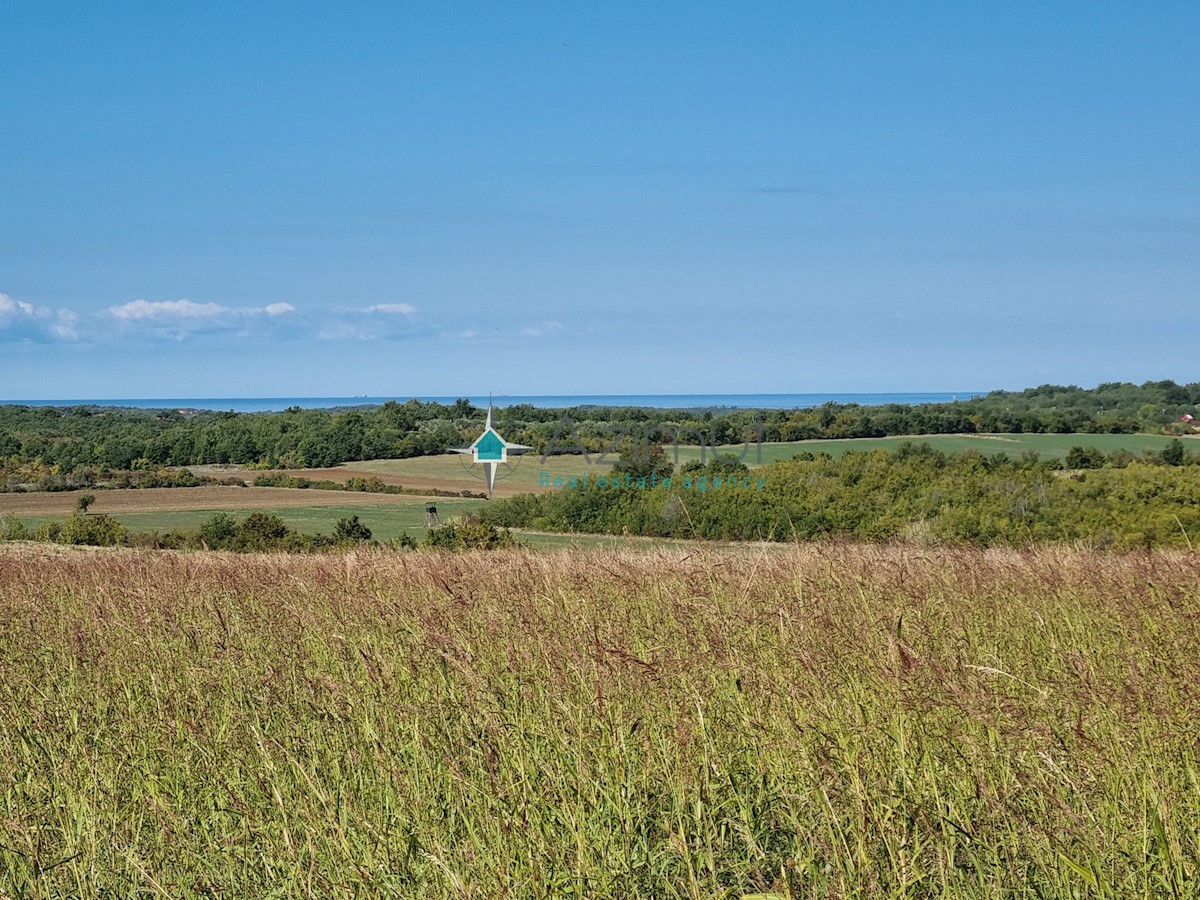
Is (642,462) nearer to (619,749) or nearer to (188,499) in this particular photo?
(188,499)

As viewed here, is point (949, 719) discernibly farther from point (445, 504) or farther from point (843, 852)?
point (445, 504)

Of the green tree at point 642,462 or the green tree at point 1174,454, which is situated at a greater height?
the green tree at point 1174,454

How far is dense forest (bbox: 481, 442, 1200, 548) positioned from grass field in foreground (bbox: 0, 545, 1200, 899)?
23.2m

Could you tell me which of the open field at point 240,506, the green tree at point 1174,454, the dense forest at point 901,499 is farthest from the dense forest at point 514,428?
the green tree at point 1174,454

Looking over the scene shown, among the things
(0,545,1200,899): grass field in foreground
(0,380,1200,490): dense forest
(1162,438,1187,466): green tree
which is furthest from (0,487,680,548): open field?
(0,545,1200,899): grass field in foreground

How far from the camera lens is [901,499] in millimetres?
36938

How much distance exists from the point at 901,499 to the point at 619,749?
117 ft

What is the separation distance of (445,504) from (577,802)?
53.5 meters

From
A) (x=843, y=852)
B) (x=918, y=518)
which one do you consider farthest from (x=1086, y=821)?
(x=918, y=518)

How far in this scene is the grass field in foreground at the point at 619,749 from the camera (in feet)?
7.57

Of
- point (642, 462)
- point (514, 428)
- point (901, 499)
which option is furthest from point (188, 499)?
point (901, 499)

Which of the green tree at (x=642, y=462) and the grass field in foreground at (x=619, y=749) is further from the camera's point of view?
the green tree at (x=642, y=462)

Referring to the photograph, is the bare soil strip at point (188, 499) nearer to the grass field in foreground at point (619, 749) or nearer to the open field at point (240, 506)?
the open field at point (240, 506)

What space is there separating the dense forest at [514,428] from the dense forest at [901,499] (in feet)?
35.4
